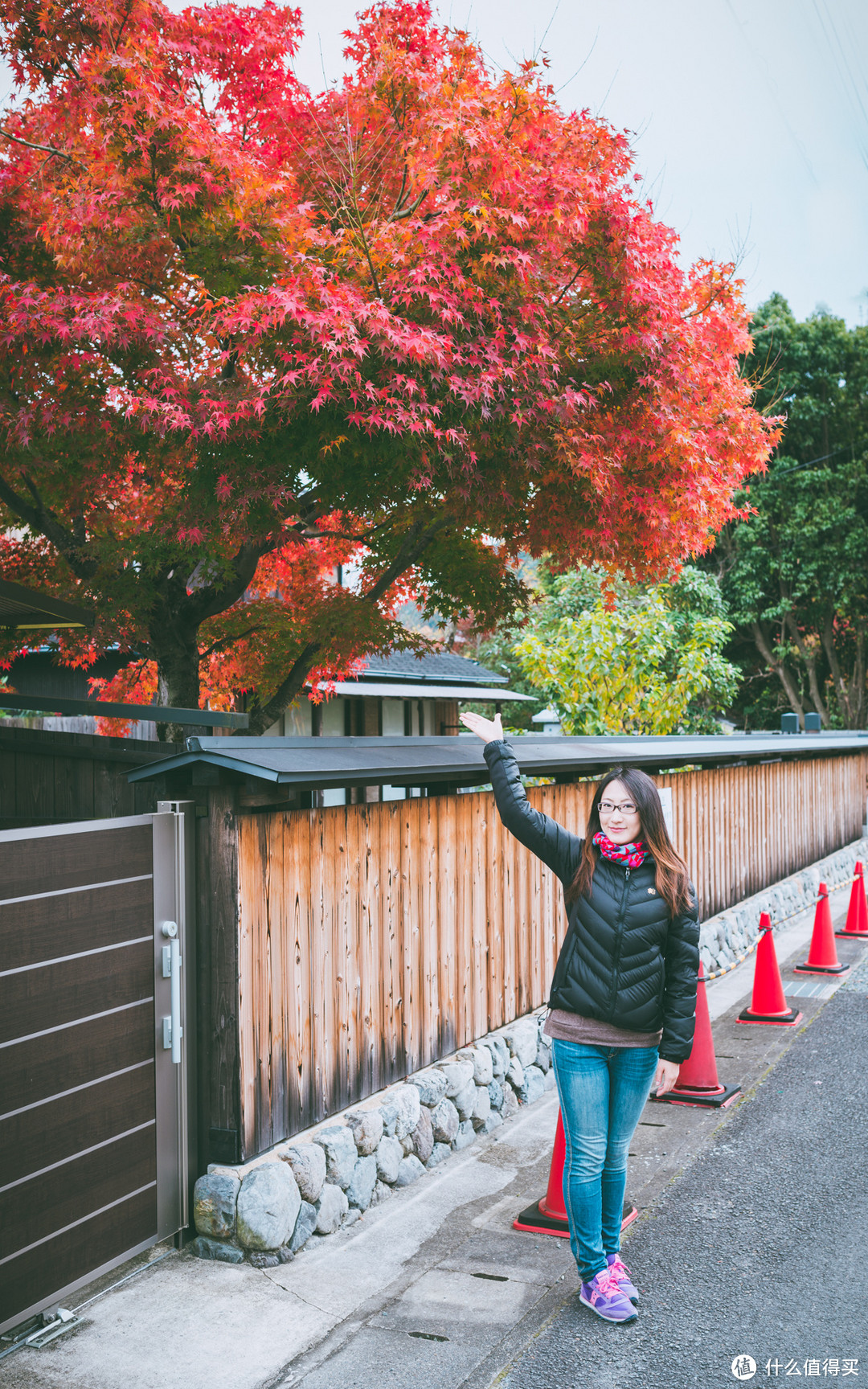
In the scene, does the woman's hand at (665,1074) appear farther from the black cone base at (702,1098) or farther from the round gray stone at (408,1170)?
the black cone base at (702,1098)

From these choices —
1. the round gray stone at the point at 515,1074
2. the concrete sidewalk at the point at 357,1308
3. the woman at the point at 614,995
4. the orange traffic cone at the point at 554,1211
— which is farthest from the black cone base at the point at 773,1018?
the woman at the point at 614,995

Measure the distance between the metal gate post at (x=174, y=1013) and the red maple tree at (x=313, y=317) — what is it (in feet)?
10.1

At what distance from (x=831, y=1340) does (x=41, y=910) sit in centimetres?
325

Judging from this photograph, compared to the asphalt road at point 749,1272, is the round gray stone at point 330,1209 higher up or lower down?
higher up

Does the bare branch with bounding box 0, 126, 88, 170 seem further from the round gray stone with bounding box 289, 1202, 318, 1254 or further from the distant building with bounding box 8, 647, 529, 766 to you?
the round gray stone with bounding box 289, 1202, 318, 1254

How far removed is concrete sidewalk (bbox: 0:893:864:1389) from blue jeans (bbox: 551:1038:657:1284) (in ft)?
1.22

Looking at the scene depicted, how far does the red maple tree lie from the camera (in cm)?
643

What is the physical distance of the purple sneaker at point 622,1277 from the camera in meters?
3.86

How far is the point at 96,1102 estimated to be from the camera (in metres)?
3.93

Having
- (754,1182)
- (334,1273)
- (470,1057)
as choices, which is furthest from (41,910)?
(754,1182)

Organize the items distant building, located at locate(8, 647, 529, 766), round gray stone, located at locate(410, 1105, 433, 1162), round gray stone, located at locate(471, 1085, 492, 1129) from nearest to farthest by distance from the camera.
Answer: round gray stone, located at locate(410, 1105, 433, 1162) → round gray stone, located at locate(471, 1085, 492, 1129) → distant building, located at locate(8, 647, 529, 766)

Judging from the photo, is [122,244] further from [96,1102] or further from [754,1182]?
[754,1182]

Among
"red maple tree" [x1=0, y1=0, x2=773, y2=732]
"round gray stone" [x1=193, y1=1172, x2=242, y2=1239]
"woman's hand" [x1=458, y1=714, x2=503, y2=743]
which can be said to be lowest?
"round gray stone" [x1=193, y1=1172, x2=242, y2=1239]

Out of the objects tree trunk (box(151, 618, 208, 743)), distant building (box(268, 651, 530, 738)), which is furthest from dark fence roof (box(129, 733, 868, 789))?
distant building (box(268, 651, 530, 738))
